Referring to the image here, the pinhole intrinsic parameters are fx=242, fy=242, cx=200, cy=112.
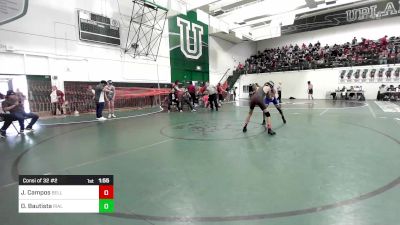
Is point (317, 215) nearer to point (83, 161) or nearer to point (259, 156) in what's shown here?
point (259, 156)

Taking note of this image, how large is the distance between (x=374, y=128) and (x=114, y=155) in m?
6.18

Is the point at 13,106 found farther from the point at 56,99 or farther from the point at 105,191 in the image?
the point at 105,191

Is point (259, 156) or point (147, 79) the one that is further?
point (147, 79)

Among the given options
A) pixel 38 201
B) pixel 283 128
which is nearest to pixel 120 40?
pixel 283 128

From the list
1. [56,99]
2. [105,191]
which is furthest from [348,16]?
[105,191]

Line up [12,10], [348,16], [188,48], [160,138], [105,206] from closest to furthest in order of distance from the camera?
1. [105,206]
2. [160,138]
3. [12,10]
4. [188,48]
5. [348,16]

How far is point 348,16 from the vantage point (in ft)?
72.6

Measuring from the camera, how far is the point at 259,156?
12.6ft

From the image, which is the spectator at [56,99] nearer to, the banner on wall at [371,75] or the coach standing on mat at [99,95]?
the coach standing on mat at [99,95]

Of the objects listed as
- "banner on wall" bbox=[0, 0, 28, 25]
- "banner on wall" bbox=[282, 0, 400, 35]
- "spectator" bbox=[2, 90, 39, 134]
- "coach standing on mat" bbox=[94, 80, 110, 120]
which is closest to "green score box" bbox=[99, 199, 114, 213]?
"spectator" bbox=[2, 90, 39, 134]

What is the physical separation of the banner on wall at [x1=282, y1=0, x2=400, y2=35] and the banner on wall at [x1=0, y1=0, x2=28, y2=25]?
22.2 metres
